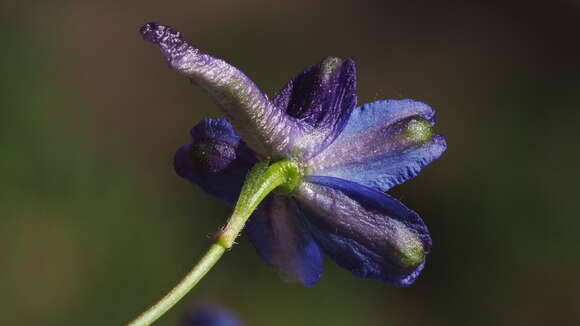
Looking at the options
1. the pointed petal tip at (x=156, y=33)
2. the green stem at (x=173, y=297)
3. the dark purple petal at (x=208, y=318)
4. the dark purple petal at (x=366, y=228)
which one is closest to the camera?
the green stem at (x=173, y=297)

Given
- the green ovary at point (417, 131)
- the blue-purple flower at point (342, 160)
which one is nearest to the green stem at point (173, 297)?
the blue-purple flower at point (342, 160)

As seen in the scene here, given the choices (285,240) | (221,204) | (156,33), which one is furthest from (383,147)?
(221,204)

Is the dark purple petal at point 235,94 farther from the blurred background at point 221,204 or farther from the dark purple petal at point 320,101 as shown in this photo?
the blurred background at point 221,204

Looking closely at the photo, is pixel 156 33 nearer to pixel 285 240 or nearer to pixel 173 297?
pixel 173 297

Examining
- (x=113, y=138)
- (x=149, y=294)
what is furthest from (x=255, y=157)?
(x=113, y=138)

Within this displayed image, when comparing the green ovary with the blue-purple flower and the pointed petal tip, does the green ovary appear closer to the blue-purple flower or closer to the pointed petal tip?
the blue-purple flower

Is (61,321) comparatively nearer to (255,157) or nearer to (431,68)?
(431,68)
